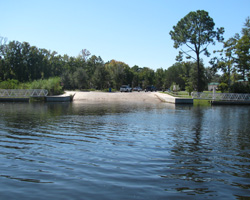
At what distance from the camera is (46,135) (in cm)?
1216

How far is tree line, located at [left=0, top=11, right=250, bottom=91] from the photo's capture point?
40.2m

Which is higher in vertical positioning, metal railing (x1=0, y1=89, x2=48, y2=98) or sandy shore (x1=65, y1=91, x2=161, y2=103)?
metal railing (x1=0, y1=89, x2=48, y2=98)

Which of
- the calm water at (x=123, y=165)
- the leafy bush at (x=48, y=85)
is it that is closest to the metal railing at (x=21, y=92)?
the leafy bush at (x=48, y=85)

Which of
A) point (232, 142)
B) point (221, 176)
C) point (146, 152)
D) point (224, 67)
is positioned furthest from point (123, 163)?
point (224, 67)

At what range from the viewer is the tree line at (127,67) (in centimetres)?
4022

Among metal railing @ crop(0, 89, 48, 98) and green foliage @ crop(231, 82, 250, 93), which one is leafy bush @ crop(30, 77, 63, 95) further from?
green foliage @ crop(231, 82, 250, 93)

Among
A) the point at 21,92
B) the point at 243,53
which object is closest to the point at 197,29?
the point at 243,53

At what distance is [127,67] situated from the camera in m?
97.4

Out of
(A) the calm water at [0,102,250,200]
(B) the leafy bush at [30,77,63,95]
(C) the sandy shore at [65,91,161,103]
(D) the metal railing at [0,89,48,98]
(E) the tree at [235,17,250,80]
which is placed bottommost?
(A) the calm water at [0,102,250,200]

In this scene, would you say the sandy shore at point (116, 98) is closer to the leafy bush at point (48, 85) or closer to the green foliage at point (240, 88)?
the leafy bush at point (48, 85)

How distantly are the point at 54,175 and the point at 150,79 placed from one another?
94911 mm

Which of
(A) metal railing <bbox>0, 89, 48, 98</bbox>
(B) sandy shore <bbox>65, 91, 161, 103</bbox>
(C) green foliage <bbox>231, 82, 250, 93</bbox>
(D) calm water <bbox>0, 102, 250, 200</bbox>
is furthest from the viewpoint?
(B) sandy shore <bbox>65, 91, 161, 103</bbox>

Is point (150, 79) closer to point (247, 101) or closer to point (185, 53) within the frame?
point (185, 53)

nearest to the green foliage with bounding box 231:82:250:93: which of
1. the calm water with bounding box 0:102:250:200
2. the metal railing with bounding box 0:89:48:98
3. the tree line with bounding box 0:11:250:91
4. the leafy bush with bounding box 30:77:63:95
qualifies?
the tree line with bounding box 0:11:250:91
